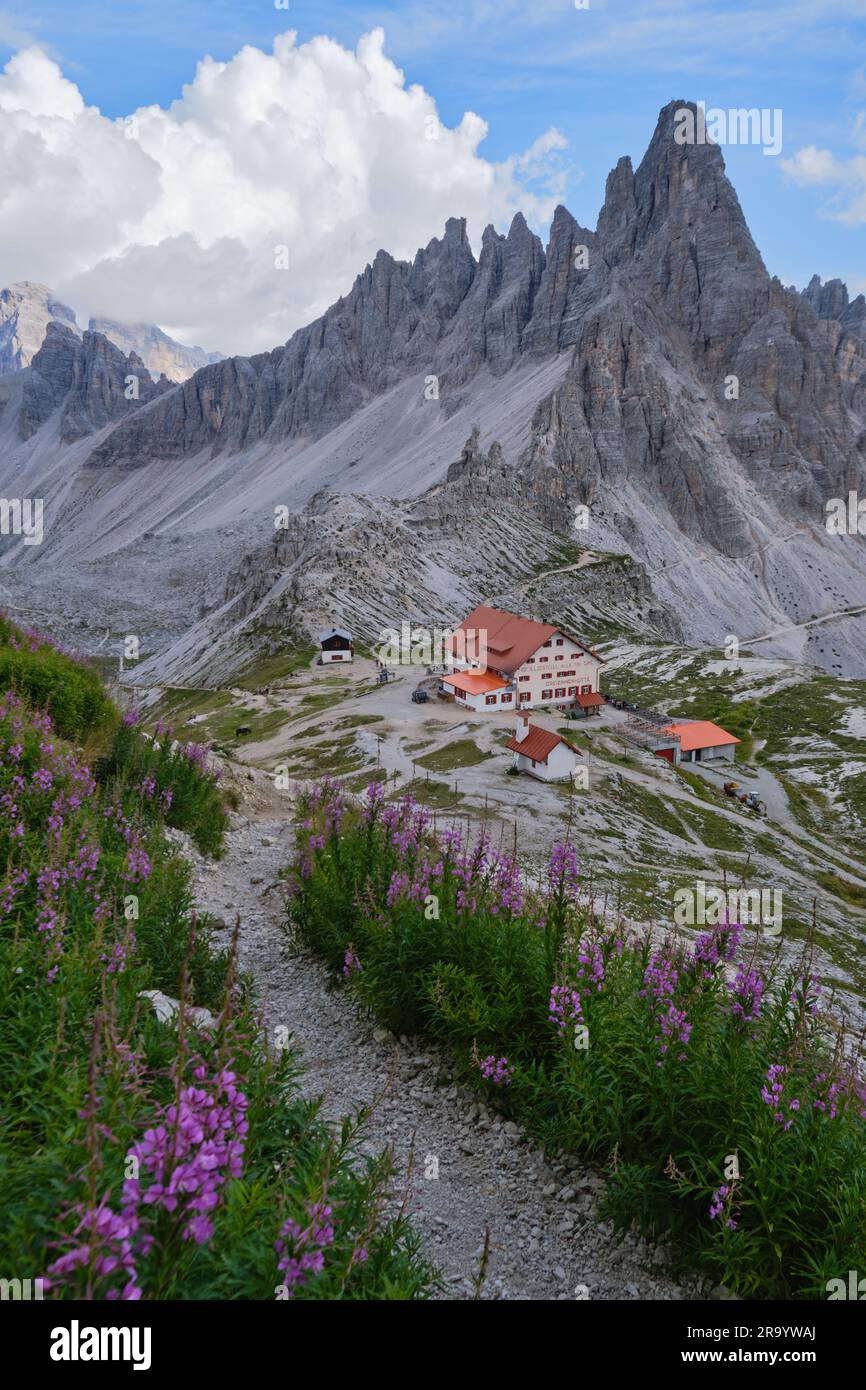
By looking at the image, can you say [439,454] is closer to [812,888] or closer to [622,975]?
[812,888]

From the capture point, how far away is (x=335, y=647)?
279 ft

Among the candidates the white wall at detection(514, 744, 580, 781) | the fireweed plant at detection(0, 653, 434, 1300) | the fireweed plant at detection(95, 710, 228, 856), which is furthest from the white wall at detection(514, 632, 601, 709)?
the fireweed plant at detection(0, 653, 434, 1300)

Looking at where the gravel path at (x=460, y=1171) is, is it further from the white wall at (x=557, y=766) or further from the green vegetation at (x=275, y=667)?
the green vegetation at (x=275, y=667)

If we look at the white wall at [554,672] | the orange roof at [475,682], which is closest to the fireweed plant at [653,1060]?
the orange roof at [475,682]

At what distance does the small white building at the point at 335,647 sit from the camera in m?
84.3

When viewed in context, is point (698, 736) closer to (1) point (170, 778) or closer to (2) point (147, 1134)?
(1) point (170, 778)

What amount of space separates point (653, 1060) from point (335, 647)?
79.5 metres

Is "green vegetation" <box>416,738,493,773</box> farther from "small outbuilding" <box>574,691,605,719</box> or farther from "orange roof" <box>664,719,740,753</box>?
"orange roof" <box>664,719,740,753</box>

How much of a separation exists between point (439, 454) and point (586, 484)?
4438 cm

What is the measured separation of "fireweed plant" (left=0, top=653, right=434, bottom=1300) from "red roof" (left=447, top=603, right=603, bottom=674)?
58017 mm

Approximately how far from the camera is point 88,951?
24.2 ft

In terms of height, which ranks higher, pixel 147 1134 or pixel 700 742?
pixel 147 1134

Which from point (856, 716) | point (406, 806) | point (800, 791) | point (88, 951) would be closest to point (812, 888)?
point (800, 791)

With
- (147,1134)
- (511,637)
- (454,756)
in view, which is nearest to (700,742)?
(511,637)
